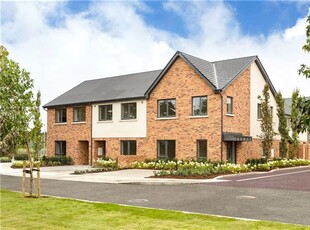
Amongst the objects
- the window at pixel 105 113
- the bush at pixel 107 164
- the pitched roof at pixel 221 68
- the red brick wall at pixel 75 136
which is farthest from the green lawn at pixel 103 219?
the red brick wall at pixel 75 136

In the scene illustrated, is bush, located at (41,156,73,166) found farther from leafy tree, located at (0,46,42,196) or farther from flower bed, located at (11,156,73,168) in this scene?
leafy tree, located at (0,46,42,196)

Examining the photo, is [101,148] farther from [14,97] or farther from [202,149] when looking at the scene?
[14,97]

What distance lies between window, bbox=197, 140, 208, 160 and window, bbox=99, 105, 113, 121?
31.0ft

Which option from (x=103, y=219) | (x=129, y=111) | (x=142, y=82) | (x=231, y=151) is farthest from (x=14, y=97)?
(x=142, y=82)

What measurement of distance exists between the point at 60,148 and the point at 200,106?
16855mm

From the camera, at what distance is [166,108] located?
30.2 m

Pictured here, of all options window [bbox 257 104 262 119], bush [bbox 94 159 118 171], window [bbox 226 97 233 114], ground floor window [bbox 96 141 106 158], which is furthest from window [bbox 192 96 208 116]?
ground floor window [bbox 96 141 106 158]

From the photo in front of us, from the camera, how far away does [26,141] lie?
1410cm

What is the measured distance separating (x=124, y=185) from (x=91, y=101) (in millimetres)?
17224

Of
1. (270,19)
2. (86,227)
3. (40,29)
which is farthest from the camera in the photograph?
(40,29)

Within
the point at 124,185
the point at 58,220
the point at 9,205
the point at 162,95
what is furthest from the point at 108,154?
the point at 58,220

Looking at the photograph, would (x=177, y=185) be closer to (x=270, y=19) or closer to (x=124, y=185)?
(x=124, y=185)

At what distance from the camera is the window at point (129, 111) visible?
3241 centimetres

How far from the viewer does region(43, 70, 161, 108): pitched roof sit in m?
33.5
